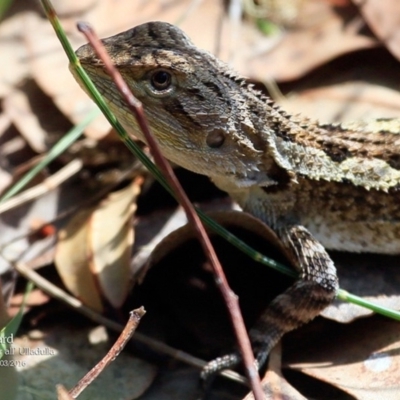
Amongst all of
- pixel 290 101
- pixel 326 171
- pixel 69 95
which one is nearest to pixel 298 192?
pixel 326 171

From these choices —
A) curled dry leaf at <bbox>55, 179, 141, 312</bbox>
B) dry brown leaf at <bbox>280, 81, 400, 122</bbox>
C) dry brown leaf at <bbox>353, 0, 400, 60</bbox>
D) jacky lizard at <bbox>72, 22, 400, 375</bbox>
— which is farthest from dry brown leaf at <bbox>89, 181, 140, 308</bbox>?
dry brown leaf at <bbox>353, 0, 400, 60</bbox>

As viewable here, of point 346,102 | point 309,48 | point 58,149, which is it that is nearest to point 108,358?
point 58,149

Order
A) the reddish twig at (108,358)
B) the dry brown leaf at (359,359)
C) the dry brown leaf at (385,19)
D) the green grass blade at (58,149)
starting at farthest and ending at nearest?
the dry brown leaf at (385,19), the green grass blade at (58,149), the dry brown leaf at (359,359), the reddish twig at (108,358)

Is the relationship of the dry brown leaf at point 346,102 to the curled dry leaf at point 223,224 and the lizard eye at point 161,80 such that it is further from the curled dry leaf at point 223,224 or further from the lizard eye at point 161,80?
the lizard eye at point 161,80

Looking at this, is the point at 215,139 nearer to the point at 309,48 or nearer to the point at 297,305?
the point at 297,305

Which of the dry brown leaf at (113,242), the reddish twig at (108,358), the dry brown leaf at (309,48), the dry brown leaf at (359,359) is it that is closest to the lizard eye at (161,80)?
the dry brown leaf at (113,242)

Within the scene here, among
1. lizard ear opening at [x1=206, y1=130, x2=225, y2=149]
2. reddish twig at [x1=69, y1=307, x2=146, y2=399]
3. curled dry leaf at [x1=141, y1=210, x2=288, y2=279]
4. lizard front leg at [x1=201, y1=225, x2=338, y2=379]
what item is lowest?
lizard front leg at [x1=201, y1=225, x2=338, y2=379]

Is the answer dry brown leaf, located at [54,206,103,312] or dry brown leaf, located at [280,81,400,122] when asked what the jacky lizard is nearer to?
dry brown leaf, located at [280,81,400,122]
